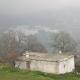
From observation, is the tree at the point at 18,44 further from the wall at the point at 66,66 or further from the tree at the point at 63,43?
the wall at the point at 66,66

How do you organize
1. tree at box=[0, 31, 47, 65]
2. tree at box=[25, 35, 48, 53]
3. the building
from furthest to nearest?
tree at box=[25, 35, 48, 53] < tree at box=[0, 31, 47, 65] < the building

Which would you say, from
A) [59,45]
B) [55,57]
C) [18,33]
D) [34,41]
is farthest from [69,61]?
[18,33]

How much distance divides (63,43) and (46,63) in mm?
20013

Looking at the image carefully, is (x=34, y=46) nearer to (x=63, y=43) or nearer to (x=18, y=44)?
(x=18, y=44)

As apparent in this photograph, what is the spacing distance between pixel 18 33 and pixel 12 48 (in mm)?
9475

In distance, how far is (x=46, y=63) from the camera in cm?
3466

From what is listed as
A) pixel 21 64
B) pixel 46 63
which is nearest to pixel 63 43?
pixel 21 64

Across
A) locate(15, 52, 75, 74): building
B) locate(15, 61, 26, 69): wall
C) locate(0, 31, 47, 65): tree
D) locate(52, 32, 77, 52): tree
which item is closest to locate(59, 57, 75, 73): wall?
locate(15, 52, 75, 74): building

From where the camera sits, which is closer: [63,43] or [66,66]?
[66,66]

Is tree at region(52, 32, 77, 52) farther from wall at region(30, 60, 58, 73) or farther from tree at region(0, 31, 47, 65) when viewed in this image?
wall at region(30, 60, 58, 73)

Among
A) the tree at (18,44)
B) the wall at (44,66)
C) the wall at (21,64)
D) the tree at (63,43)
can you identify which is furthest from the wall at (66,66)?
the tree at (18,44)

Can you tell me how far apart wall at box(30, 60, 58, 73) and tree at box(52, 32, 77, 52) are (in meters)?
19.2

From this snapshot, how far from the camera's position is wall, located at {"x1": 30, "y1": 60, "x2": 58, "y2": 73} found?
34344mm

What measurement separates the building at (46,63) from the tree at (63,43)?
16481 mm
